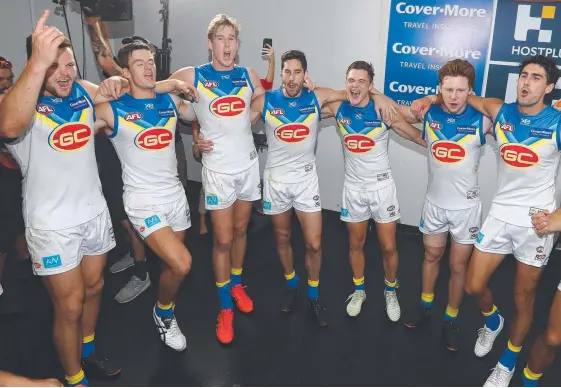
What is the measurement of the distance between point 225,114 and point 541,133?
2.04 m

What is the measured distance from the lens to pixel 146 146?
10.6 ft

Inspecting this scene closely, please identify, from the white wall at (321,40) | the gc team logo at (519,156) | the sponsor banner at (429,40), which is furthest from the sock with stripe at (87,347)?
the sponsor banner at (429,40)

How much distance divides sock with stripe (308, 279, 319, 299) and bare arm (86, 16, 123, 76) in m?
2.84

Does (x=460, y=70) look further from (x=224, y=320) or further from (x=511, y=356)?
(x=224, y=320)

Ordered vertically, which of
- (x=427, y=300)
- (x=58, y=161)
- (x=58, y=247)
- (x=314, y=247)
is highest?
(x=58, y=161)

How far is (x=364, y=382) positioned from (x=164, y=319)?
1444 mm

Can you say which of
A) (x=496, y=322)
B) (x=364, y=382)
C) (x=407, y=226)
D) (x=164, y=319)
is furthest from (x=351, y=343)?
(x=407, y=226)

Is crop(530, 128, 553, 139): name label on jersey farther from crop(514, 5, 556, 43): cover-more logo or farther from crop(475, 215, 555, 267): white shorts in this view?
crop(514, 5, 556, 43): cover-more logo

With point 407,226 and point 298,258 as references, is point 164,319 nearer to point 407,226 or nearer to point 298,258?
point 298,258

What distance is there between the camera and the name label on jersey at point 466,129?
3.30m

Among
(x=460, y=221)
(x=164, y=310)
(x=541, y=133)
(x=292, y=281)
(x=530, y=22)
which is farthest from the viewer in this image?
(x=530, y=22)

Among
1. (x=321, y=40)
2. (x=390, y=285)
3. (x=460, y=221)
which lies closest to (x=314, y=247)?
(x=390, y=285)

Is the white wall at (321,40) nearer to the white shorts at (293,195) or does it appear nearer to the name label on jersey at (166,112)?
the white shorts at (293,195)

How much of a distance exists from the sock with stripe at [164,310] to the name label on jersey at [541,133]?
8.53ft
